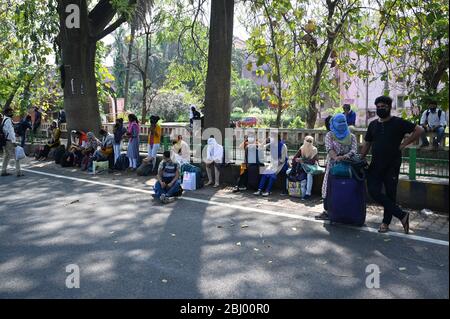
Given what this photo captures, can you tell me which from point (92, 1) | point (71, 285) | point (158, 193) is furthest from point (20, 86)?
point (71, 285)

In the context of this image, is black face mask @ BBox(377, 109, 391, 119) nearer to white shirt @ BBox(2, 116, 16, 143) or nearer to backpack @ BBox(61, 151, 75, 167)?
white shirt @ BBox(2, 116, 16, 143)

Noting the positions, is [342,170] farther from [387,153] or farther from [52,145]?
[52,145]

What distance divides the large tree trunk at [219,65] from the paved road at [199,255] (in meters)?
3.57

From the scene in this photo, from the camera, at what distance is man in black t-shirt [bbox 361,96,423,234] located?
5957 millimetres

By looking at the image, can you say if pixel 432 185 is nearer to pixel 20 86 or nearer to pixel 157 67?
pixel 20 86

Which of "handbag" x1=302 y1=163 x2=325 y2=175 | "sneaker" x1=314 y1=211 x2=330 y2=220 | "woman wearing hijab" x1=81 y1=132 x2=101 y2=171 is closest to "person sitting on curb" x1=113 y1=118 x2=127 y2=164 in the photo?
"woman wearing hijab" x1=81 y1=132 x2=101 y2=171

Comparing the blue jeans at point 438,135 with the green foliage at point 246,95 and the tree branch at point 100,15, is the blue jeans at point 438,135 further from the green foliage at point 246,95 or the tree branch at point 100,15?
the green foliage at point 246,95

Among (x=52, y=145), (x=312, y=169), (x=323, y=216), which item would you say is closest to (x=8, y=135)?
(x=52, y=145)

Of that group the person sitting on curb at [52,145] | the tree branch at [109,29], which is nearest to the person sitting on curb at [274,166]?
the tree branch at [109,29]

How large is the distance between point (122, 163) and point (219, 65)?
3.99 metres

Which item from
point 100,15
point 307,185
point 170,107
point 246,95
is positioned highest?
point 246,95

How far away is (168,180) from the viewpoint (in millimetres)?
8875

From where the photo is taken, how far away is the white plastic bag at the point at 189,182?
9719 mm
